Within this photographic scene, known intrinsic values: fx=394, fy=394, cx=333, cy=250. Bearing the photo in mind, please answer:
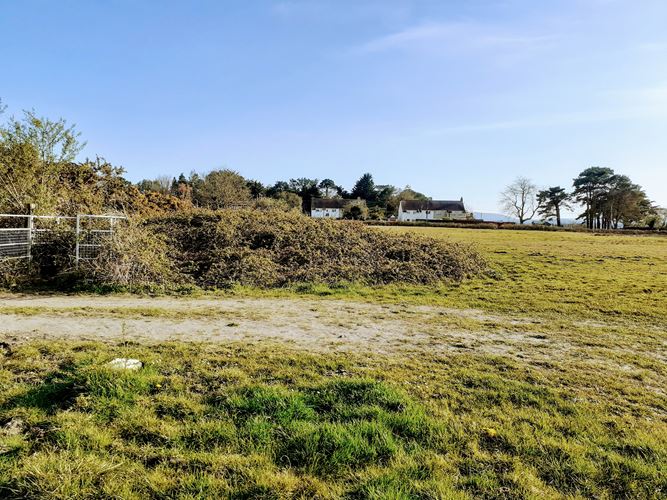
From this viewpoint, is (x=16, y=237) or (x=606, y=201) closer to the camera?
(x=16, y=237)

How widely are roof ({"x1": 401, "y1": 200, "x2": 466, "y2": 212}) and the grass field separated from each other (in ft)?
294

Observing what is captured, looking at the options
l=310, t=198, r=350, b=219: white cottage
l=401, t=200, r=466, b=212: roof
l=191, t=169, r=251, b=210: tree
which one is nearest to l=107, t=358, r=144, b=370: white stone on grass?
l=191, t=169, r=251, b=210: tree

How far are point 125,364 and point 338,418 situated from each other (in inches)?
103

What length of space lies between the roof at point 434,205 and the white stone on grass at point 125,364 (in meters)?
91.8

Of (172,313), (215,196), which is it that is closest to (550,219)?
(215,196)

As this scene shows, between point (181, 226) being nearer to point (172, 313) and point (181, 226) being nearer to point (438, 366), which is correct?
point (172, 313)

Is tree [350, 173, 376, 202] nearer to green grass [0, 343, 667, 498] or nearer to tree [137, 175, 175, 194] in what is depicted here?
tree [137, 175, 175, 194]

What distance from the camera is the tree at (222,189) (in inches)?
1634

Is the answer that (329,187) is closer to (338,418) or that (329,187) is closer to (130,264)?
(130,264)

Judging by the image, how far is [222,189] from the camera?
42.5 m

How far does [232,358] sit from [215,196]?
4042 centimetres

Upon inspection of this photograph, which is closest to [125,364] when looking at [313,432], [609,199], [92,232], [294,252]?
[313,432]

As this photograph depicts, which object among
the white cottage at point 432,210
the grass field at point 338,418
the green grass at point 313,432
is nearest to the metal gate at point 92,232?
the grass field at point 338,418

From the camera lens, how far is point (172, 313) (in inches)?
313
